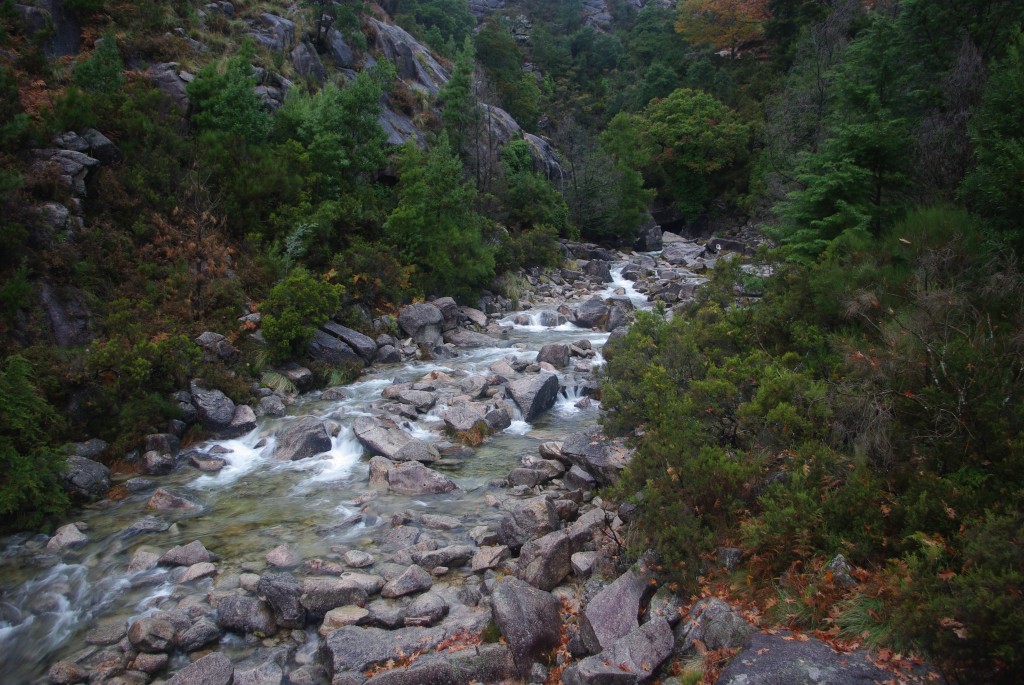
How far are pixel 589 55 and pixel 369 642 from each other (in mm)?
69797

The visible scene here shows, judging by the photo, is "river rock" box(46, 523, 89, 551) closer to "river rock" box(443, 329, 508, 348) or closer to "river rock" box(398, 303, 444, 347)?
"river rock" box(398, 303, 444, 347)

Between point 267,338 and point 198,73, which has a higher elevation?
point 198,73

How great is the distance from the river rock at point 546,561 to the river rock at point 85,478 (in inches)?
309

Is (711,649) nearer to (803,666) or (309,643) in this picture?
(803,666)

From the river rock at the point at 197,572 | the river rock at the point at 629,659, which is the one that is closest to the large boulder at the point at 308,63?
the river rock at the point at 197,572

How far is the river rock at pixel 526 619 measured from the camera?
6.36 m

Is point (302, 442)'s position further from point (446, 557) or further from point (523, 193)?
point (523, 193)

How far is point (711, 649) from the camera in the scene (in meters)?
5.48

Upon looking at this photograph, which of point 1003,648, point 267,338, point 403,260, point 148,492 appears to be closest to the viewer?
point 1003,648

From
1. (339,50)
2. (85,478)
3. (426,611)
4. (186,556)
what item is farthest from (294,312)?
(339,50)

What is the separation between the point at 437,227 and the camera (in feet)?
74.5

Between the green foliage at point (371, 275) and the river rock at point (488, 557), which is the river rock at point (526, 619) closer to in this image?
the river rock at point (488, 557)

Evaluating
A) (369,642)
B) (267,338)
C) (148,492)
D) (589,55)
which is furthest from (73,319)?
(589,55)

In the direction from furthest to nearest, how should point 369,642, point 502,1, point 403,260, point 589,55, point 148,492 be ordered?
point 502,1 < point 589,55 < point 403,260 < point 148,492 < point 369,642
